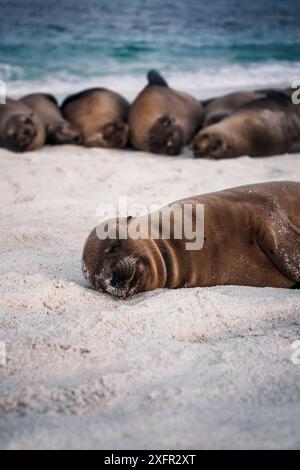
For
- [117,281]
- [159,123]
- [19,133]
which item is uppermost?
[159,123]

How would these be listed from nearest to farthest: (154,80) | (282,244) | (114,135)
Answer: (282,244) < (114,135) < (154,80)

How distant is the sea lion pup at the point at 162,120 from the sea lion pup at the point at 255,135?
1.22 feet

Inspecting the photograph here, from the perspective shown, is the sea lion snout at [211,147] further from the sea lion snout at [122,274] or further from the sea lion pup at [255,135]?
the sea lion snout at [122,274]

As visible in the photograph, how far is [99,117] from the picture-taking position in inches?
323

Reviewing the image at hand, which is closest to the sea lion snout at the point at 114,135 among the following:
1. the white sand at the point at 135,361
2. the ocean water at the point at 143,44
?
the white sand at the point at 135,361

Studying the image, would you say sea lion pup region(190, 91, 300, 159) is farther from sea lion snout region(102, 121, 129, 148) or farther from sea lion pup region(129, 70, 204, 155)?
sea lion snout region(102, 121, 129, 148)

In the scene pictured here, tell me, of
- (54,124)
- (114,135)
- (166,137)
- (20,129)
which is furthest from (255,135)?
(20,129)

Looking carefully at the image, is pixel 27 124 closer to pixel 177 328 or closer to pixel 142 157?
pixel 142 157

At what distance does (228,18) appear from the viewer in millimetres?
29750

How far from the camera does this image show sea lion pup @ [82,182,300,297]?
330 cm

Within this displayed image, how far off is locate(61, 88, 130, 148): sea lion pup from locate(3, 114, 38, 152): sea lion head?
0.77 meters

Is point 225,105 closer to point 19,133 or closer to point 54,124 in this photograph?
point 54,124

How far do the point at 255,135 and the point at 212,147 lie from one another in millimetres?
588

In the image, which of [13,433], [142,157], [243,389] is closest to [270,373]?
[243,389]
